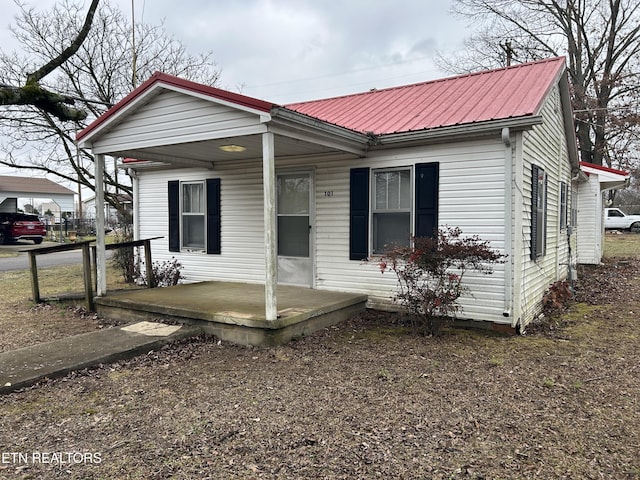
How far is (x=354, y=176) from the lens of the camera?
22.5 ft

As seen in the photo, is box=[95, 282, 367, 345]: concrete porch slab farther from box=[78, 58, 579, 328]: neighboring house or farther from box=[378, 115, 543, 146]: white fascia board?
box=[378, 115, 543, 146]: white fascia board

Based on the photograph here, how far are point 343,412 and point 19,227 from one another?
948 inches

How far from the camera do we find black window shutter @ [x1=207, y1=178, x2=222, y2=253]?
27.2 ft

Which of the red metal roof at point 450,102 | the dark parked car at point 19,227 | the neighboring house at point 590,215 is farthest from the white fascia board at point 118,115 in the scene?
the dark parked car at point 19,227

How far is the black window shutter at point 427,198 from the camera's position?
6223 mm

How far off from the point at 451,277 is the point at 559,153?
16.5 ft

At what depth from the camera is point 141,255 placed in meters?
9.73

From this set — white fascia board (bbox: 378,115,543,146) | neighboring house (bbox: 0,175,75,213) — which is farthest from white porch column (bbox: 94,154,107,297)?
neighboring house (bbox: 0,175,75,213)

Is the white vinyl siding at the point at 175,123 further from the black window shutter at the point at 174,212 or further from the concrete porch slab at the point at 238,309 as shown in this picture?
the black window shutter at the point at 174,212

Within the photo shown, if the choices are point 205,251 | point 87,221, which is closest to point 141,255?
point 205,251

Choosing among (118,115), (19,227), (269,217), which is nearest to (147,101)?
(118,115)

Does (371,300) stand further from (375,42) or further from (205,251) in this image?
(375,42)

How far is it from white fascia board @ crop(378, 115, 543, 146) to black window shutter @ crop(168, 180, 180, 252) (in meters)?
4.47

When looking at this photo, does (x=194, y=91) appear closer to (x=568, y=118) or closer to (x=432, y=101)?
(x=432, y=101)
